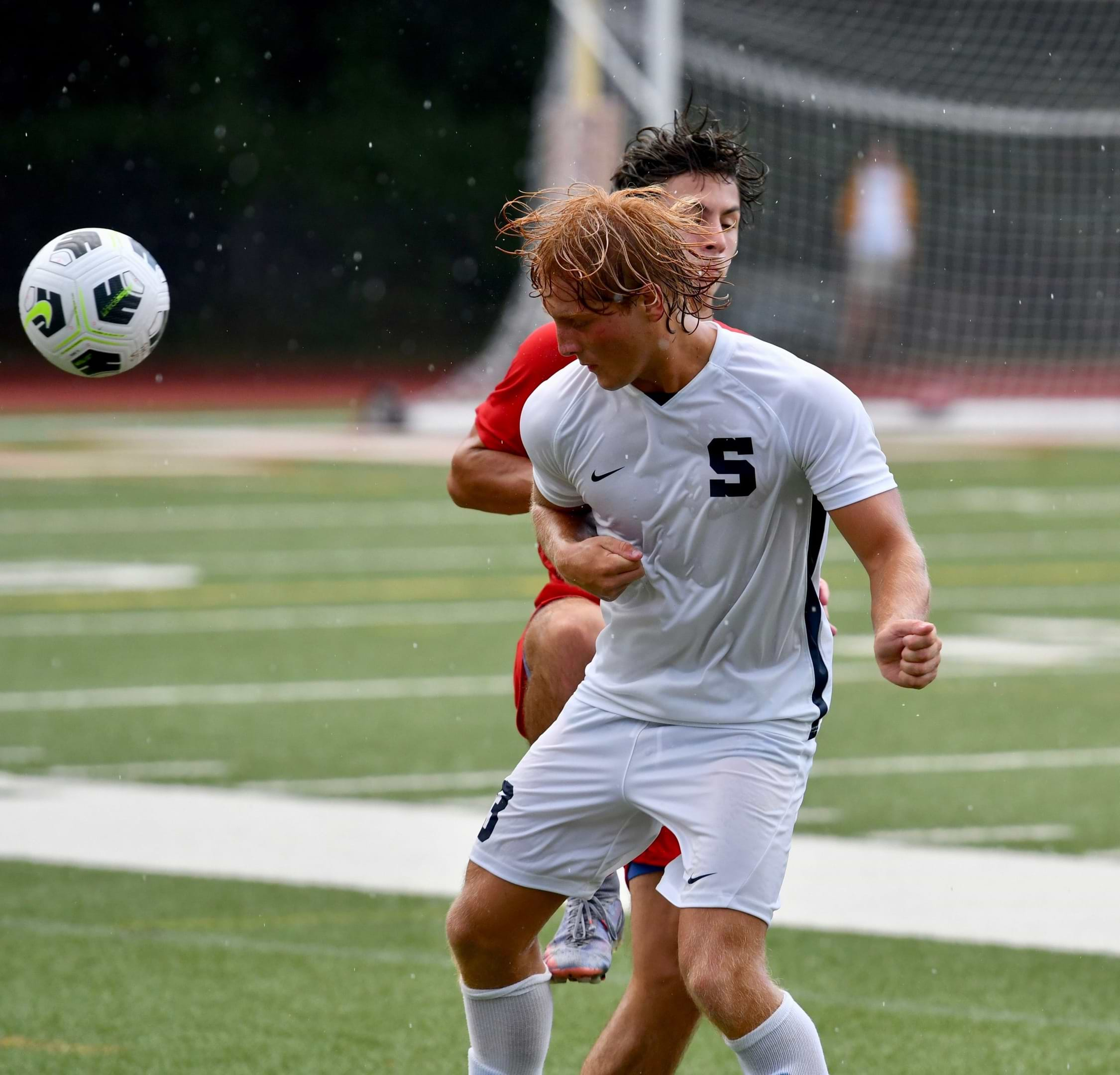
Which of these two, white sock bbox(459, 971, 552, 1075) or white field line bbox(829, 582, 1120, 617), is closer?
white sock bbox(459, 971, 552, 1075)

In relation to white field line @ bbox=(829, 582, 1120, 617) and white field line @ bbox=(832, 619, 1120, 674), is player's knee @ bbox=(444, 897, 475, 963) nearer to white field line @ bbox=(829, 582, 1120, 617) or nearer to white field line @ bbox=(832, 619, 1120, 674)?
white field line @ bbox=(832, 619, 1120, 674)

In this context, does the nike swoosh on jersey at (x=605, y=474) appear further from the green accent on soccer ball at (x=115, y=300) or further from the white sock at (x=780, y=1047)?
the green accent on soccer ball at (x=115, y=300)

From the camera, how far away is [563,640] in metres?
5.39

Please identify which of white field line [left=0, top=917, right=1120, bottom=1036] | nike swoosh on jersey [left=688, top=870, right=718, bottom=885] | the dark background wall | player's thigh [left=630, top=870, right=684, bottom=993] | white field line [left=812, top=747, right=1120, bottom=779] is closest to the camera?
nike swoosh on jersey [left=688, top=870, right=718, bottom=885]

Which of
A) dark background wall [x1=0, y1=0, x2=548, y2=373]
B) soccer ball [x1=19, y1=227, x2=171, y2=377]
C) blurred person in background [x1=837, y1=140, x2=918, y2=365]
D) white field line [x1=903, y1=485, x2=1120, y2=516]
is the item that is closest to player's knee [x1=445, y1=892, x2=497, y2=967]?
soccer ball [x1=19, y1=227, x2=171, y2=377]

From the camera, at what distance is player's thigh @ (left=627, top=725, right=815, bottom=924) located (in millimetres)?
4215

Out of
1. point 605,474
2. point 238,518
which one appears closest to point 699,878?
point 605,474

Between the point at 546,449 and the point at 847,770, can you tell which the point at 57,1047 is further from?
the point at 847,770

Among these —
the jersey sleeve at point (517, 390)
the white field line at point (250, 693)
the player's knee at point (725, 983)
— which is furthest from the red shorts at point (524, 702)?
the white field line at point (250, 693)

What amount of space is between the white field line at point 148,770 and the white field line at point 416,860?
0.69 feet

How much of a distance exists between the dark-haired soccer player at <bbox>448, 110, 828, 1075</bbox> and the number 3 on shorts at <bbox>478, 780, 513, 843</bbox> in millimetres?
510

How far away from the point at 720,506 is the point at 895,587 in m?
0.43

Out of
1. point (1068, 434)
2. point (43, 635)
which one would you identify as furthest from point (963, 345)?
point (43, 635)

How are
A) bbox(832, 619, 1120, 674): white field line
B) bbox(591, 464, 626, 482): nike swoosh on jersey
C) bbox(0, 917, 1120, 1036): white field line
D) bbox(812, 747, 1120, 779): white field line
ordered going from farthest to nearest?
bbox(832, 619, 1120, 674): white field line → bbox(812, 747, 1120, 779): white field line → bbox(0, 917, 1120, 1036): white field line → bbox(591, 464, 626, 482): nike swoosh on jersey
